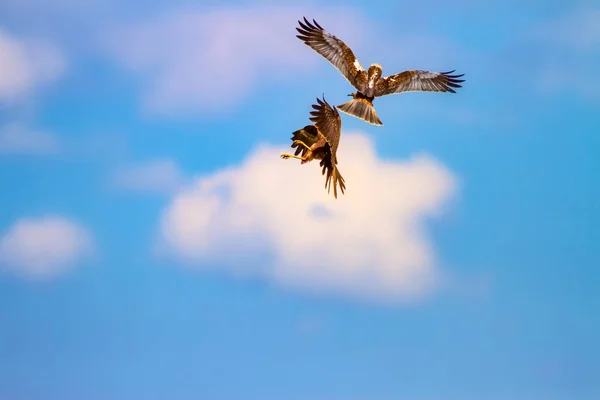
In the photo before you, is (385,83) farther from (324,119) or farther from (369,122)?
(324,119)

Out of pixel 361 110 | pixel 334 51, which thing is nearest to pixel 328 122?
pixel 361 110

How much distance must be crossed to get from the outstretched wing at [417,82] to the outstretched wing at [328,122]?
4.73m

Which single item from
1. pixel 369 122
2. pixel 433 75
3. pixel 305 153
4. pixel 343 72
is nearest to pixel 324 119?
pixel 305 153

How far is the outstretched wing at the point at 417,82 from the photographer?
938 inches

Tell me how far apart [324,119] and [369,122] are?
340cm

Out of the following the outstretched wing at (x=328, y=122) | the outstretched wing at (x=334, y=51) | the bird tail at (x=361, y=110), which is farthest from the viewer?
the outstretched wing at (x=334, y=51)

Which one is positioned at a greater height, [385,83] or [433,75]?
[433,75]

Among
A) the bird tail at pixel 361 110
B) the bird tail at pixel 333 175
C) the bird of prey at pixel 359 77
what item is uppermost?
the bird of prey at pixel 359 77

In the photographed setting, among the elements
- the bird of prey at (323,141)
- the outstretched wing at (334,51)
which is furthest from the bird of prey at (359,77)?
the bird of prey at (323,141)

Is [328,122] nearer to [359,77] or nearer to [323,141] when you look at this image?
[323,141]

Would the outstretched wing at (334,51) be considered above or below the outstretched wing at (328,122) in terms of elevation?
above

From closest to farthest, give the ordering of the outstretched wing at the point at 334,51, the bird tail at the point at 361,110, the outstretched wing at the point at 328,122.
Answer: the outstretched wing at the point at 328,122 < the bird tail at the point at 361,110 < the outstretched wing at the point at 334,51

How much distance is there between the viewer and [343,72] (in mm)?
23797

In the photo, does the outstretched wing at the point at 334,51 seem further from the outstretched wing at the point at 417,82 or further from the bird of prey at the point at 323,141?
the bird of prey at the point at 323,141
